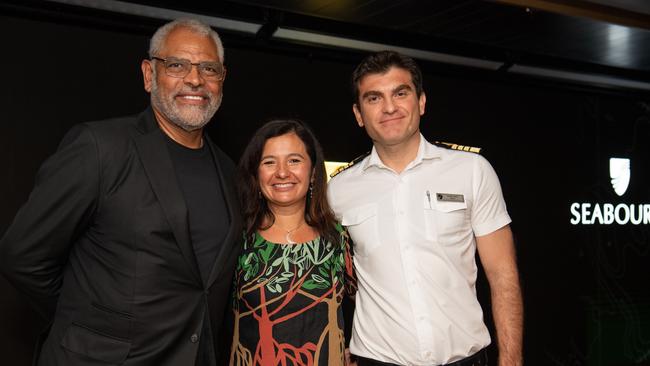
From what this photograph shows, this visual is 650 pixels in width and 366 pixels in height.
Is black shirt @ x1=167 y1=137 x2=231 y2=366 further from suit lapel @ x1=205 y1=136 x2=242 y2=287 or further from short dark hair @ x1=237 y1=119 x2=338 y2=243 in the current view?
short dark hair @ x1=237 y1=119 x2=338 y2=243

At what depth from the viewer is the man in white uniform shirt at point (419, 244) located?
2189mm

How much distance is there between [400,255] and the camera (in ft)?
7.36

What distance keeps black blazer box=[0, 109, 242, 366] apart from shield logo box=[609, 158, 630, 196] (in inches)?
200

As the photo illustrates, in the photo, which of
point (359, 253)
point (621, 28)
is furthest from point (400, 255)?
point (621, 28)

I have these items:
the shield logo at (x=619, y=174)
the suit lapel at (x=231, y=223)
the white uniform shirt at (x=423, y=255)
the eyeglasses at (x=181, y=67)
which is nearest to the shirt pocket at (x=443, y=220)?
the white uniform shirt at (x=423, y=255)

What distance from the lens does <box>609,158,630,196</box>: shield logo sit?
5652 millimetres

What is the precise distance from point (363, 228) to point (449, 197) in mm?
396

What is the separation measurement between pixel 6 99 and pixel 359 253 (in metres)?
2.30

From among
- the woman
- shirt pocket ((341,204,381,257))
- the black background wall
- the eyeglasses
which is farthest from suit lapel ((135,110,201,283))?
the black background wall

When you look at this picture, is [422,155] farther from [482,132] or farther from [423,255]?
[482,132]

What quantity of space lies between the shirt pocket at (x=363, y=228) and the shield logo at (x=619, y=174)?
14.2 feet

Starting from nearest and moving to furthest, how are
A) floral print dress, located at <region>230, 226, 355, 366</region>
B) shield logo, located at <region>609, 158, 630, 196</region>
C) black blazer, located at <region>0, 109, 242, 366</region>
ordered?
black blazer, located at <region>0, 109, 242, 366</region>
floral print dress, located at <region>230, 226, 355, 366</region>
shield logo, located at <region>609, 158, 630, 196</region>

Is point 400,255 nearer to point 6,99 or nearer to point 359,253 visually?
point 359,253

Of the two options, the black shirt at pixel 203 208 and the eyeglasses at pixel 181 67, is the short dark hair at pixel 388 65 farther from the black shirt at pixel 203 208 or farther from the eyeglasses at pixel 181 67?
the black shirt at pixel 203 208
